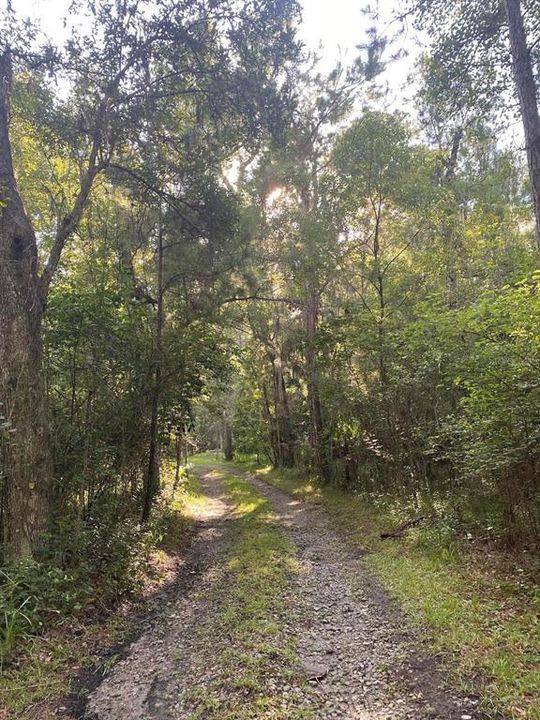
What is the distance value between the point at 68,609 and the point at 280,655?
246 centimetres

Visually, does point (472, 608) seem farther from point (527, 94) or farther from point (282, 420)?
point (282, 420)

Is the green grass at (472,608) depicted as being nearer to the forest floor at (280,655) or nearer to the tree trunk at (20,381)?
the forest floor at (280,655)

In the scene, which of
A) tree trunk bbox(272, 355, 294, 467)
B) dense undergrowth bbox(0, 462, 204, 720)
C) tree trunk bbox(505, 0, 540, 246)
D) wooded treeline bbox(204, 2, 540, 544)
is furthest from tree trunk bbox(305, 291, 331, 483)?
tree trunk bbox(505, 0, 540, 246)

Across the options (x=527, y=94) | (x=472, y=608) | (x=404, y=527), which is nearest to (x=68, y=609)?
(x=472, y=608)

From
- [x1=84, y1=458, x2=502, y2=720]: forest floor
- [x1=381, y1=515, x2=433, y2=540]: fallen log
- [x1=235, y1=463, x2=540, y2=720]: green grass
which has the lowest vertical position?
[x1=84, y1=458, x2=502, y2=720]: forest floor

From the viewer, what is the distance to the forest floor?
331 centimetres

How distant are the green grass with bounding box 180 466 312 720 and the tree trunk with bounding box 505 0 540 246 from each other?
5.97m

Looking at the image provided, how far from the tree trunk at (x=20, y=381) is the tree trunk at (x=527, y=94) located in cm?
678

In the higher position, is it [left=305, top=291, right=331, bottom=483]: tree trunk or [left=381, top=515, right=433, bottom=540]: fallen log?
[left=305, top=291, right=331, bottom=483]: tree trunk

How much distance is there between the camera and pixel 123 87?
6691 mm

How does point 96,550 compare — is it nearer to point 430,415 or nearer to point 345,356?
point 430,415

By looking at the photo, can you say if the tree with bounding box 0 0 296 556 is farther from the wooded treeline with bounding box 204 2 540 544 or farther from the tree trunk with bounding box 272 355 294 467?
the tree trunk with bounding box 272 355 294 467

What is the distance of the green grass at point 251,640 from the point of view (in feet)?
10.9

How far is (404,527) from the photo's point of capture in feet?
26.0
